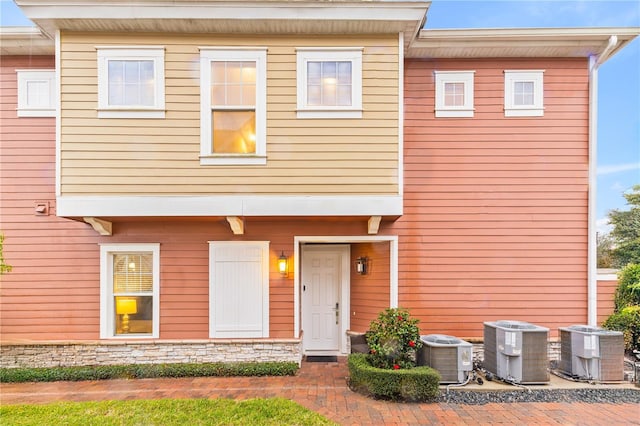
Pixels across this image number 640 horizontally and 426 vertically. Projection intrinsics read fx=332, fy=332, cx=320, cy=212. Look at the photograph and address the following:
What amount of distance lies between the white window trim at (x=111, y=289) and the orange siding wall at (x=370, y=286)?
12.1ft

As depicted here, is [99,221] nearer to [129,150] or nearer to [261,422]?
[129,150]

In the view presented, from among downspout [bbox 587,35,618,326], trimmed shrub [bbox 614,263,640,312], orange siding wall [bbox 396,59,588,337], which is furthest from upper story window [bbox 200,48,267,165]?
trimmed shrub [bbox 614,263,640,312]

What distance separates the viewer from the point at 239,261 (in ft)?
19.6

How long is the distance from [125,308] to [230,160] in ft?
11.0

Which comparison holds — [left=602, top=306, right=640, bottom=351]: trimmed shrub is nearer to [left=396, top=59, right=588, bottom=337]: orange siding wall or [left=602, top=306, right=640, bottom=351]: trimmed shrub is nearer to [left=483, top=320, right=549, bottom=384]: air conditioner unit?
[left=396, top=59, right=588, bottom=337]: orange siding wall

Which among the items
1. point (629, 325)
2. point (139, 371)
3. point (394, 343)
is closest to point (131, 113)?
point (139, 371)

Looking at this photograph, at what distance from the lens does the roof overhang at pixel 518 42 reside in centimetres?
563

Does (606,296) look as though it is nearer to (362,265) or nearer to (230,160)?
(362,265)

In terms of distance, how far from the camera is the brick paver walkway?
4.12 m

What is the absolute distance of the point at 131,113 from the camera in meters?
5.28

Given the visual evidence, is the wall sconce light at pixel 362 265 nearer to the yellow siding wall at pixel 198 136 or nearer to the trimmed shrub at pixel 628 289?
the yellow siding wall at pixel 198 136

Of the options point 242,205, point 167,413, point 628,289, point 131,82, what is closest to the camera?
point 167,413

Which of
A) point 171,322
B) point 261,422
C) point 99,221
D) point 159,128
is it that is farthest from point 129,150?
point 261,422

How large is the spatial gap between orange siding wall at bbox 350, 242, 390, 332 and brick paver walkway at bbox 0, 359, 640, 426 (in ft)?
3.55
